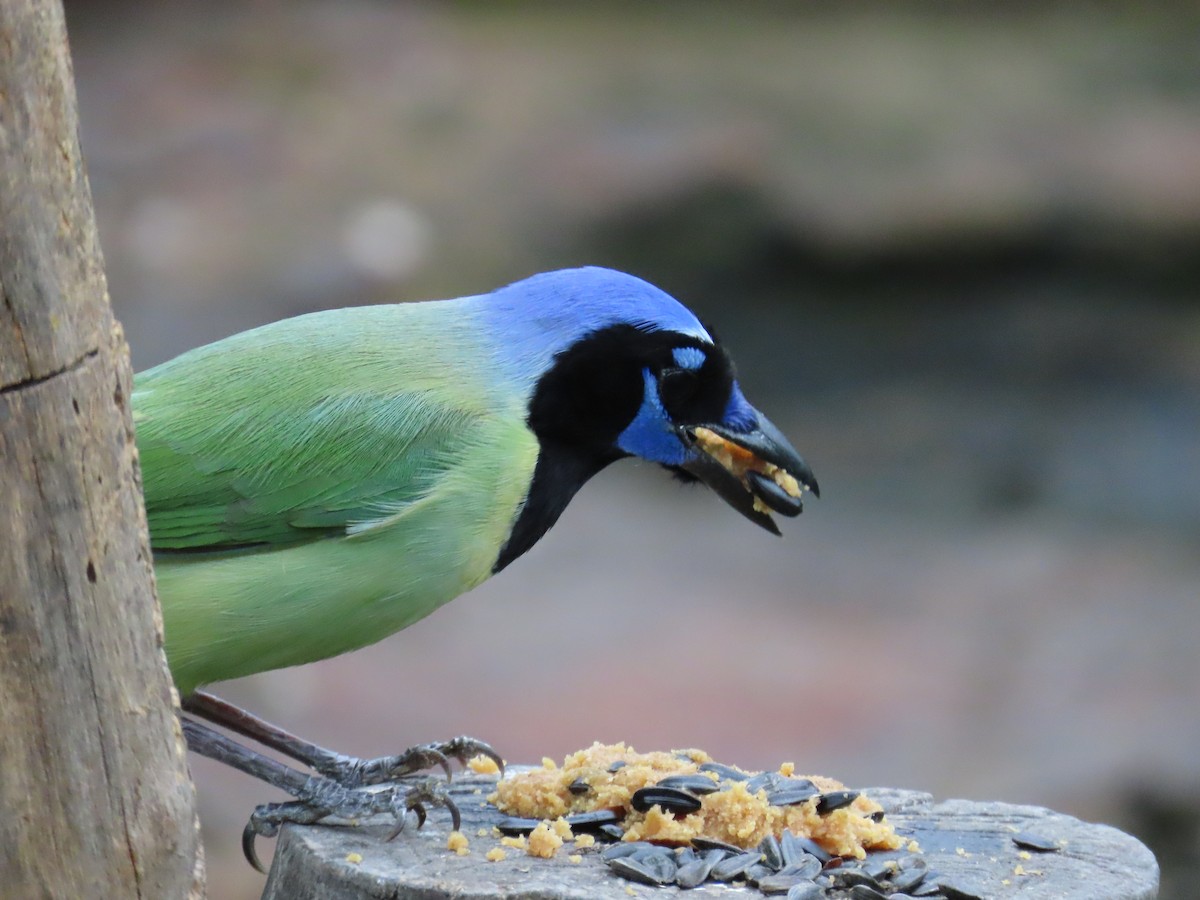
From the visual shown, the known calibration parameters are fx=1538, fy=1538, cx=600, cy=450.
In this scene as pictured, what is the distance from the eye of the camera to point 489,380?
349 centimetres

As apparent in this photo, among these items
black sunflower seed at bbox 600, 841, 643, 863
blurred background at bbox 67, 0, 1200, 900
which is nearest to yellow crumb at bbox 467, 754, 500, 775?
black sunflower seed at bbox 600, 841, 643, 863

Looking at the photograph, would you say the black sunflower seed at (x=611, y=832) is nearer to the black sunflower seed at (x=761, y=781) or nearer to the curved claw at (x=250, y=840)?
the black sunflower seed at (x=761, y=781)

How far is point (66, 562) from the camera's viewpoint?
90.8 inches

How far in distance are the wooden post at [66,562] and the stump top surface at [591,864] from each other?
0.41 m

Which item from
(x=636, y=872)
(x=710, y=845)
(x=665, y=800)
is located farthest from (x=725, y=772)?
(x=636, y=872)

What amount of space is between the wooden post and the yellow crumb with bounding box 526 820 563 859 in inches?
26.4

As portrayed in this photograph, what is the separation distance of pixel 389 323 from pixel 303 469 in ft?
1.38

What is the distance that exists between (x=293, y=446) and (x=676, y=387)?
2.86 ft

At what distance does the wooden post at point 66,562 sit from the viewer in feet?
7.10

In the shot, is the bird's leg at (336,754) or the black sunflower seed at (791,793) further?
the bird's leg at (336,754)

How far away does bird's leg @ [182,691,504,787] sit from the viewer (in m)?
3.39

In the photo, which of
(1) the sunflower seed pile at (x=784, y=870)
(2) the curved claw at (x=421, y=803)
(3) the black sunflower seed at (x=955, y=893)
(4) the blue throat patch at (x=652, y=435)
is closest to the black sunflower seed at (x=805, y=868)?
(1) the sunflower seed pile at (x=784, y=870)

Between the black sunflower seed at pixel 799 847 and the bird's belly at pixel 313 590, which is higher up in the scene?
the bird's belly at pixel 313 590

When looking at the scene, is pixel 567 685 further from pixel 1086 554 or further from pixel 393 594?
pixel 393 594
